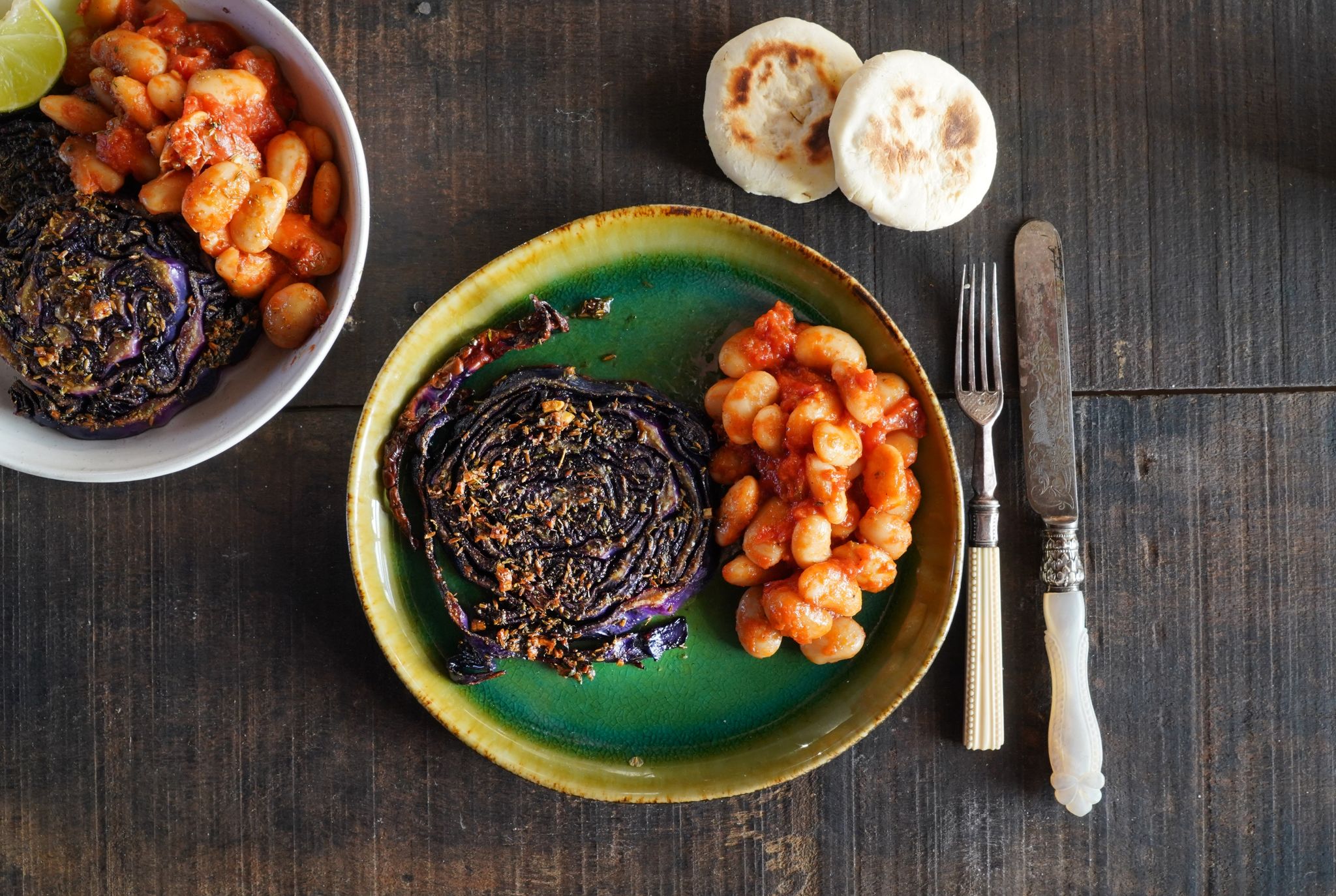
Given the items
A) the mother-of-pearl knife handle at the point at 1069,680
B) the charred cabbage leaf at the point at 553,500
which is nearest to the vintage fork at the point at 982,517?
the mother-of-pearl knife handle at the point at 1069,680

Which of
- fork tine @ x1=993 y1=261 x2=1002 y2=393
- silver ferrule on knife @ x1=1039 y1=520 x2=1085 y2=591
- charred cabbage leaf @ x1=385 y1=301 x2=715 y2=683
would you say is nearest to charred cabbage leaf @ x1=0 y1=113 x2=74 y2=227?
charred cabbage leaf @ x1=385 y1=301 x2=715 y2=683

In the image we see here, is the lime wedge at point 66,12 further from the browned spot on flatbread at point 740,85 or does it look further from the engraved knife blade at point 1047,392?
the engraved knife blade at point 1047,392

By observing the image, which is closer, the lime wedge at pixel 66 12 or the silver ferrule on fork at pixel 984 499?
the lime wedge at pixel 66 12

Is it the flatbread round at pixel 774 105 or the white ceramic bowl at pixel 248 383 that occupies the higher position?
the flatbread round at pixel 774 105

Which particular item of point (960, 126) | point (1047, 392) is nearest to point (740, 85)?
point (960, 126)

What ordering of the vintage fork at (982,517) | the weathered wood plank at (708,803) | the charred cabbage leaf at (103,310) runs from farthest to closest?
the weathered wood plank at (708,803), the vintage fork at (982,517), the charred cabbage leaf at (103,310)

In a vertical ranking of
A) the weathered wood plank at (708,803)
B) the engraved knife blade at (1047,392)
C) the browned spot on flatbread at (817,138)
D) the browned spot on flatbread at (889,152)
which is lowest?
the weathered wood plank at (708,803)

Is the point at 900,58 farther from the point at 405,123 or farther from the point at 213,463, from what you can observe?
the point at 213,463
